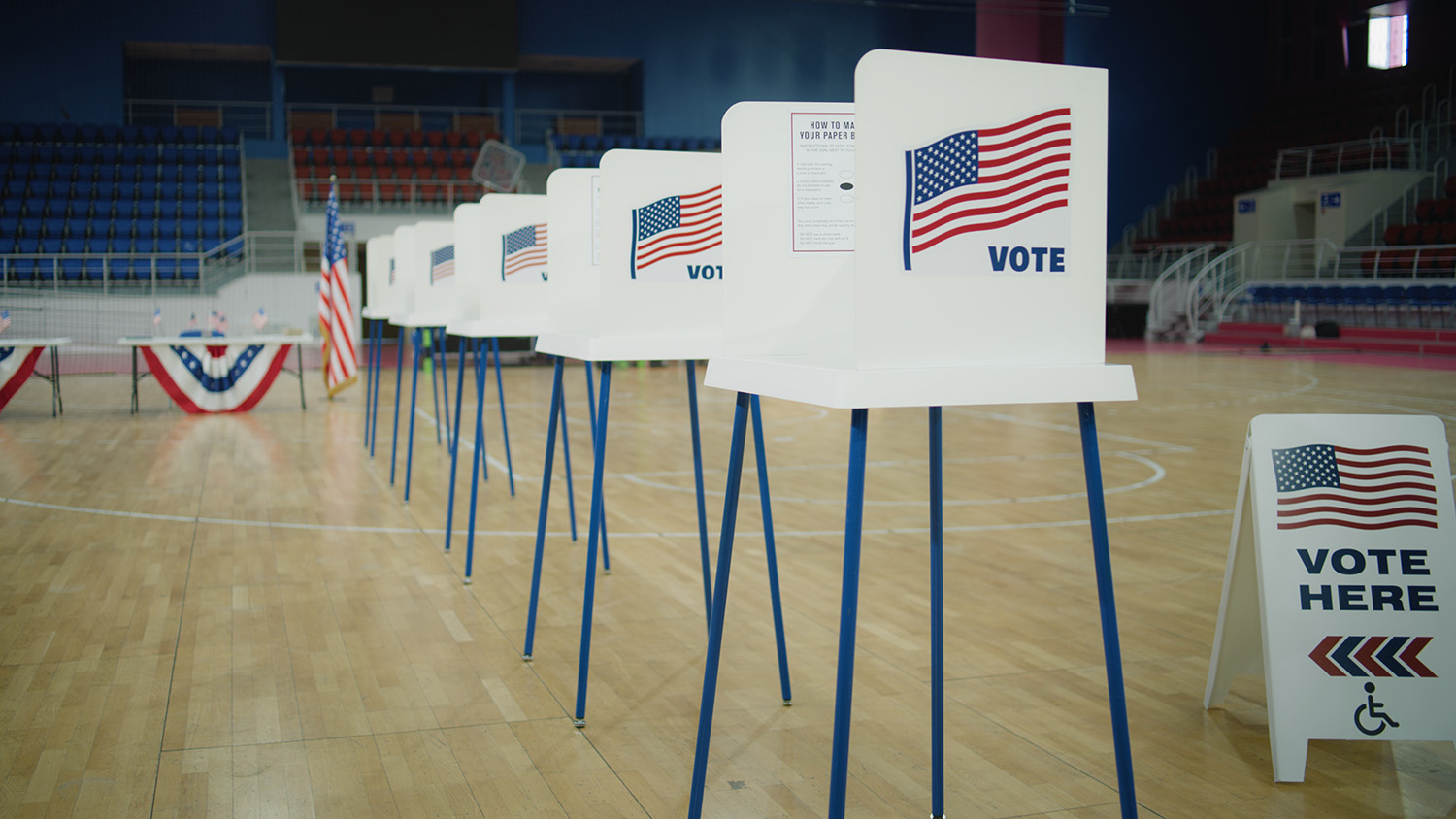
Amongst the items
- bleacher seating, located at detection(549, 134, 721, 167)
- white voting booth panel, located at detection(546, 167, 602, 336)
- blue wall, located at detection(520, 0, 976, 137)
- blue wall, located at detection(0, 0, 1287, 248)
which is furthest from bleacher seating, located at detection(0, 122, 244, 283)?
white voting booth panel, located at detection(546, 167, 602, 336)

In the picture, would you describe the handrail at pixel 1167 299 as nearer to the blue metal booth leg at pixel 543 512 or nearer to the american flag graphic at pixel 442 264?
the american flag graphic at pixel 442 264

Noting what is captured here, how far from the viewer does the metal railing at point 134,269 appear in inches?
595

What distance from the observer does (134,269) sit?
15.9 metres

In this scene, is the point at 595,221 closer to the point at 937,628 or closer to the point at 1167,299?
the point at 937,628

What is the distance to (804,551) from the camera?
440cm

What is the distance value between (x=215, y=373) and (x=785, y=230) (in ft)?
28.4

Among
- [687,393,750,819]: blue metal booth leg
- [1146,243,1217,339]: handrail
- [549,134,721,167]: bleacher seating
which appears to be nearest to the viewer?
[687,393,750,819]: blue metal booth leg

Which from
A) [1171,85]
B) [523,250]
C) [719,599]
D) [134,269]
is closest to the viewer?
[719,599]

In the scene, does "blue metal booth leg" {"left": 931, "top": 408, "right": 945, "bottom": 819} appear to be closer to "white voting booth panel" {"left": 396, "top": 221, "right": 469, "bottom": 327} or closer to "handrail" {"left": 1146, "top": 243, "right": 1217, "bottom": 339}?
"white voting booth panel" {"left": 396, "top": 221, "right": 469, "bottom": 327}

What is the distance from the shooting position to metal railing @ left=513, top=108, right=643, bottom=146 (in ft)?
72.0

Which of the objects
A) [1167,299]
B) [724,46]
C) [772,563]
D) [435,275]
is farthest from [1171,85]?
[772,563]

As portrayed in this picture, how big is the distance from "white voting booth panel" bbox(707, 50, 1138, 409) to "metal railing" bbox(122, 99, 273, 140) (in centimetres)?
2087

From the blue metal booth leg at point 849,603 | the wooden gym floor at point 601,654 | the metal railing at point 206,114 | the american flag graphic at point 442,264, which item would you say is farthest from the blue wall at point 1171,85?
the blue metal booth leg at point 849,603

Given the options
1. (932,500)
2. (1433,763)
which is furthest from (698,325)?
(1433,763)
